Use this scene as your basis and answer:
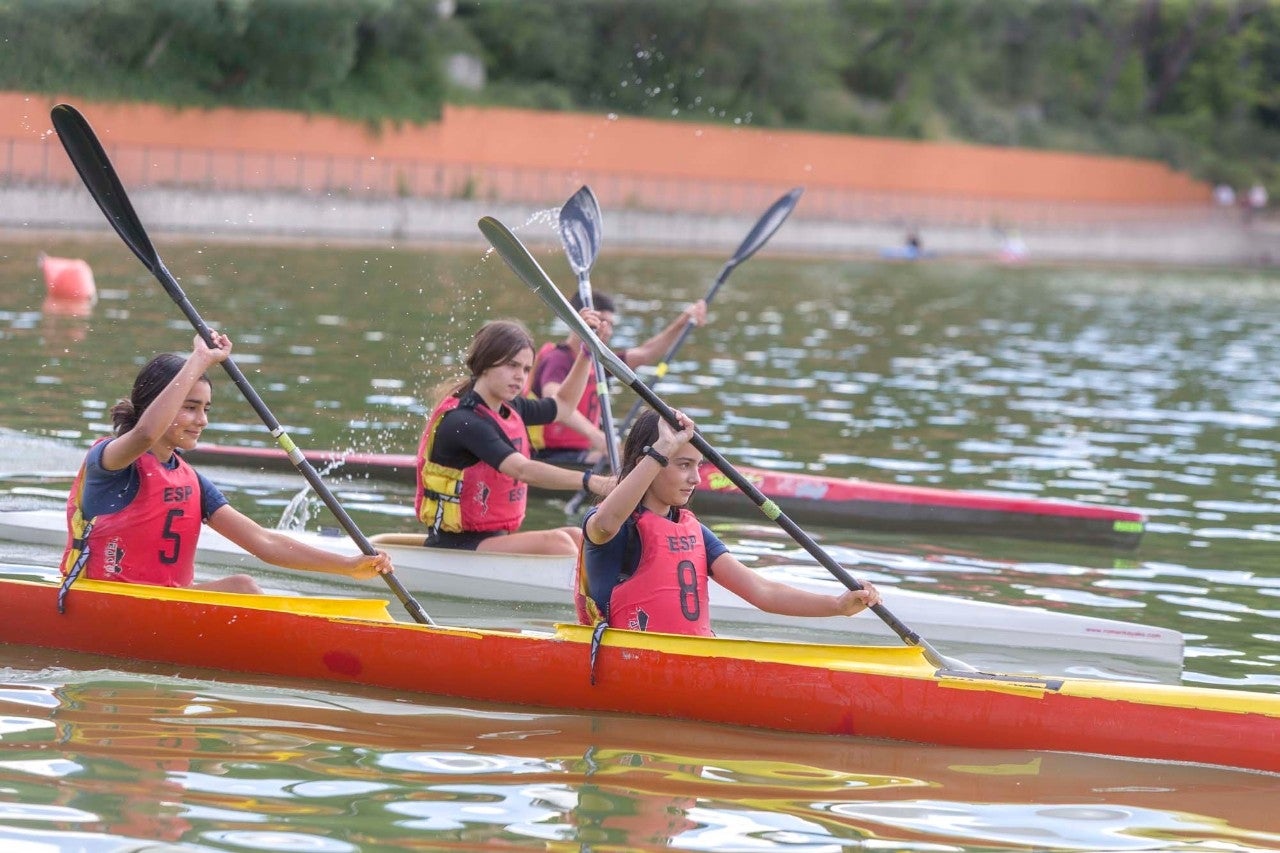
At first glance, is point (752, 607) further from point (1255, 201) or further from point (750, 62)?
point (1255, 201)

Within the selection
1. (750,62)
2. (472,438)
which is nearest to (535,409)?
(472,438)

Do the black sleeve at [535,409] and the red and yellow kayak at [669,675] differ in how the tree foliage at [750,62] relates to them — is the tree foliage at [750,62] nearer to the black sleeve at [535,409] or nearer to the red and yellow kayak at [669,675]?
the black sleeve at [535,409]

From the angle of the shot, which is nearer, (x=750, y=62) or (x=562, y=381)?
(x=562, y=381)

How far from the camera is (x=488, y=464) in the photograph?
7.63 meters

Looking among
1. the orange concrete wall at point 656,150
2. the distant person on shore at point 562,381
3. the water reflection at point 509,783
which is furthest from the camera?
the orange concrete wall at point 656,150

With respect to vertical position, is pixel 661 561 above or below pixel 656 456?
below

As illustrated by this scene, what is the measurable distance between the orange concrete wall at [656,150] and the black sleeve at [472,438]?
23935mm

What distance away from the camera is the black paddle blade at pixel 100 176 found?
22.9 feet

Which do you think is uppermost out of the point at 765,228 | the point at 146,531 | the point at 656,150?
the point at 656,150

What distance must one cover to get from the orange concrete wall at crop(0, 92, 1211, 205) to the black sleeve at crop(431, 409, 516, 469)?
23.9m

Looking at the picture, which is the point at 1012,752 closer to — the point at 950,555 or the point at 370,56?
the point at 950,555

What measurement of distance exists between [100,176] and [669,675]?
3210 mm

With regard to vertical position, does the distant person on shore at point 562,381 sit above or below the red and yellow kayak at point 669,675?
above

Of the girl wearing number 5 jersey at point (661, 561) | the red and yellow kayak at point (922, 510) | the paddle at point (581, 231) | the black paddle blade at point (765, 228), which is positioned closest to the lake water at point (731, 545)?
the red and yellow kayak at point (922, 510)
